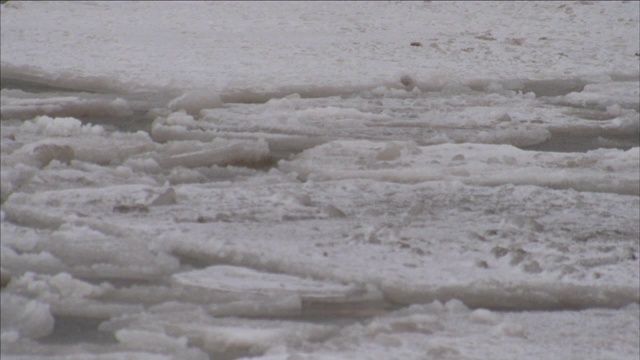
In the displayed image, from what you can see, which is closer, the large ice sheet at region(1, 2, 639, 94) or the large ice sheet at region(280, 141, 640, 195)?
the large ice sheet at region(280, 141, 640, 195)

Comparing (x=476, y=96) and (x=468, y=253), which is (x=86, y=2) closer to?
(x=476, y=96)

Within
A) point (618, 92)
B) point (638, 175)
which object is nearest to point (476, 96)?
point (618, 92)

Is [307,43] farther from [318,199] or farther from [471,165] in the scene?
[318,199]

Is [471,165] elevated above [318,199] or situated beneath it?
elevated above

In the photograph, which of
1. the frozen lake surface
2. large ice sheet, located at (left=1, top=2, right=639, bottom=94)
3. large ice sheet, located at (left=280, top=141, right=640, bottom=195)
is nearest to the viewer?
the frozen lake surface

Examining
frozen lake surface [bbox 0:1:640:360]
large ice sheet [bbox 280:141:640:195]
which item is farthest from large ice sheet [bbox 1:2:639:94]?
large ice sheet [bbox 280:141:640:195]

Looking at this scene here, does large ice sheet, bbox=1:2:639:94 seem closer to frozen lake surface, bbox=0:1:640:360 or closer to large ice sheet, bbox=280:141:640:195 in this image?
frozen lake surface, bbox=0:1:640:360

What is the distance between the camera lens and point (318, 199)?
3592 millimetres

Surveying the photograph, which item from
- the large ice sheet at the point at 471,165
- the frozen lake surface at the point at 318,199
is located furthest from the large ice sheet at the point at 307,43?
the large ice sheet at the point at 471,165

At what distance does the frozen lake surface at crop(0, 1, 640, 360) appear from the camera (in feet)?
8.11

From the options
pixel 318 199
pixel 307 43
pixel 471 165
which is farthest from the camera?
pixel 307 43

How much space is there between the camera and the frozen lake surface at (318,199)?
8.11 ft

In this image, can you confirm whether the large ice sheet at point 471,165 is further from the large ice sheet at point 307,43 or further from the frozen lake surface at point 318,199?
the large ice sheet at point 307,43

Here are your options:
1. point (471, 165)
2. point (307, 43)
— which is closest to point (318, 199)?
point (471, 165)
